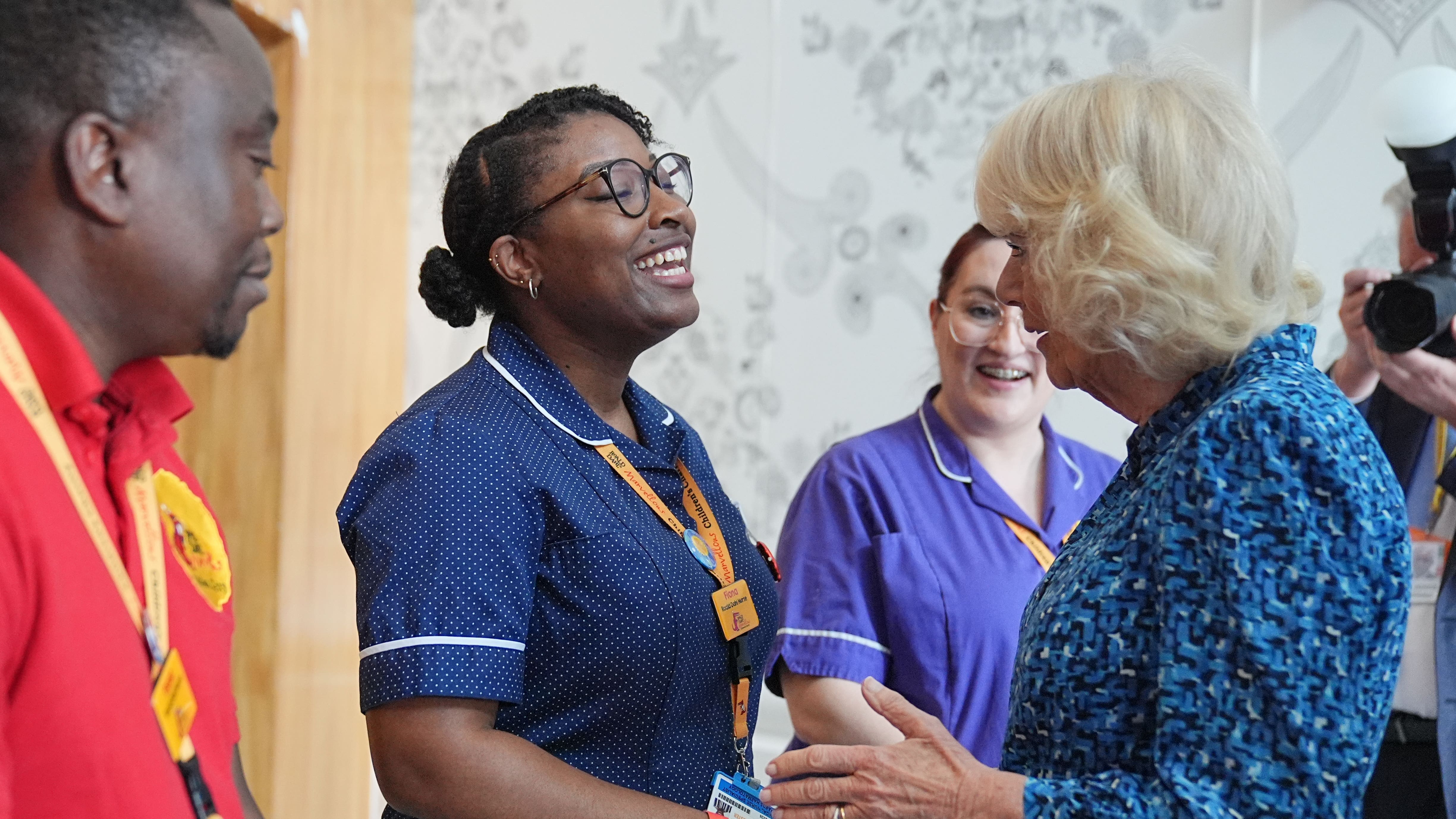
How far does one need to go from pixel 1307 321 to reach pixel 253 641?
102 inches

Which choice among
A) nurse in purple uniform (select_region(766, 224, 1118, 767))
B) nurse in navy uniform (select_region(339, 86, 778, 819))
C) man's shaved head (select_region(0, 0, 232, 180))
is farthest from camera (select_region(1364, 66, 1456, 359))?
man's shaved head (select_region(0, 0, 232, 180))

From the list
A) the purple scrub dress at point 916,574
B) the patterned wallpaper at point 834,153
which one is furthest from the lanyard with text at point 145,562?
the patterned wallpaper at point 834,153

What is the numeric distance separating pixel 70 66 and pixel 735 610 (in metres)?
1.00

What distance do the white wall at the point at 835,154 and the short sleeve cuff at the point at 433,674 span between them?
1.68 meters

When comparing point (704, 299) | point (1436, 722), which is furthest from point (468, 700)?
point (704, 299)

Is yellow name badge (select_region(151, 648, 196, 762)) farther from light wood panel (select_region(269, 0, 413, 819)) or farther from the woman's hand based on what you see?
light wood panel (select_region(269, 0, 413, 819))

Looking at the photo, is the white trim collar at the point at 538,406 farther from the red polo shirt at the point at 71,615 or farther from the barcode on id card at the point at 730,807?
the red polo shirt at the point at 71,615

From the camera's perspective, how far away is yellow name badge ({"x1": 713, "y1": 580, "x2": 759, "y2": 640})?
1599 millimetres

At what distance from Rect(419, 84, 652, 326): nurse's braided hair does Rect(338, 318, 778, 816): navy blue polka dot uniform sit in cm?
12

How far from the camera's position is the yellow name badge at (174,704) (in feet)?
3.10

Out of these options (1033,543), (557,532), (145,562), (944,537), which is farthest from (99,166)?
(1033,543)

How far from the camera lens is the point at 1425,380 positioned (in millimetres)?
2111

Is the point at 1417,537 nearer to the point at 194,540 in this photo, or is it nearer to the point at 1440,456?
the point at 1440,456

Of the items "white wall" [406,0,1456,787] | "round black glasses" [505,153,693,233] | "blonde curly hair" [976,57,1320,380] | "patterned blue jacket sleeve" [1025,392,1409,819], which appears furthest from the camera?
Result: "white wall" [406,0,1456,787]
